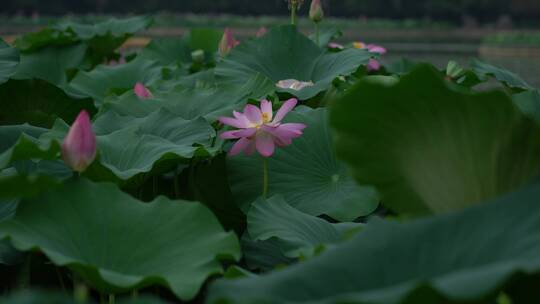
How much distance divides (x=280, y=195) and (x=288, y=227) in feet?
0.21

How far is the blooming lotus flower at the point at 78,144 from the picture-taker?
0.67 metres

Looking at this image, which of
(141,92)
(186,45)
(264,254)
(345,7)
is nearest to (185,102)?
(141,92)

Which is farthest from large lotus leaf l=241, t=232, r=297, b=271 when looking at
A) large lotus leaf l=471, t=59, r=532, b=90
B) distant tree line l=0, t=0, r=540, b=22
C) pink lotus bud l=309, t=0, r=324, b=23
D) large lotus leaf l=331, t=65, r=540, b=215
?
distant tree line l=0, t=0, r=540, b=22

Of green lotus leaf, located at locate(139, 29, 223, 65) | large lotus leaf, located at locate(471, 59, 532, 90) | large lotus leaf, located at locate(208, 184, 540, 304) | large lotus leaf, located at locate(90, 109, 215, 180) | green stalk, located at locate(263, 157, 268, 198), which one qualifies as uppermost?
large lotus leaf, located at locate(208, 184, 540, 304)

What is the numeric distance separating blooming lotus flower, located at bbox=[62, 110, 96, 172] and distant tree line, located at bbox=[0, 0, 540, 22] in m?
26.1

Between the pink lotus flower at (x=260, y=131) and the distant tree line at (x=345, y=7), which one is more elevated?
the pink lotus flower at (x=260, y=131)

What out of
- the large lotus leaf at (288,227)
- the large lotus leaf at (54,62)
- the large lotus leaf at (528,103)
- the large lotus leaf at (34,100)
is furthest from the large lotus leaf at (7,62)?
the large lotus leaf at (528,103)

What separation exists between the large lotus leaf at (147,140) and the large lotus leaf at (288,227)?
89mm

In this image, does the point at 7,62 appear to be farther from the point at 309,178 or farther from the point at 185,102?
the point at 309,178

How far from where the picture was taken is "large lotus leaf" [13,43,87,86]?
1.54 m

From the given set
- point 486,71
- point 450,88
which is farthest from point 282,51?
point 450,88

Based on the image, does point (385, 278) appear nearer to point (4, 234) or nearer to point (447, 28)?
→ point (4, 234)

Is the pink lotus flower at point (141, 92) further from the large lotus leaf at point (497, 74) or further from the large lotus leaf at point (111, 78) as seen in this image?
the large lotus leaf at point (497, 74)

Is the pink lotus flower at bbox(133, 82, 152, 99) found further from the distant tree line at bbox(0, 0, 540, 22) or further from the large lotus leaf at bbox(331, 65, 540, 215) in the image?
the distant tree line at bbox(0, 0, 540, 22)
